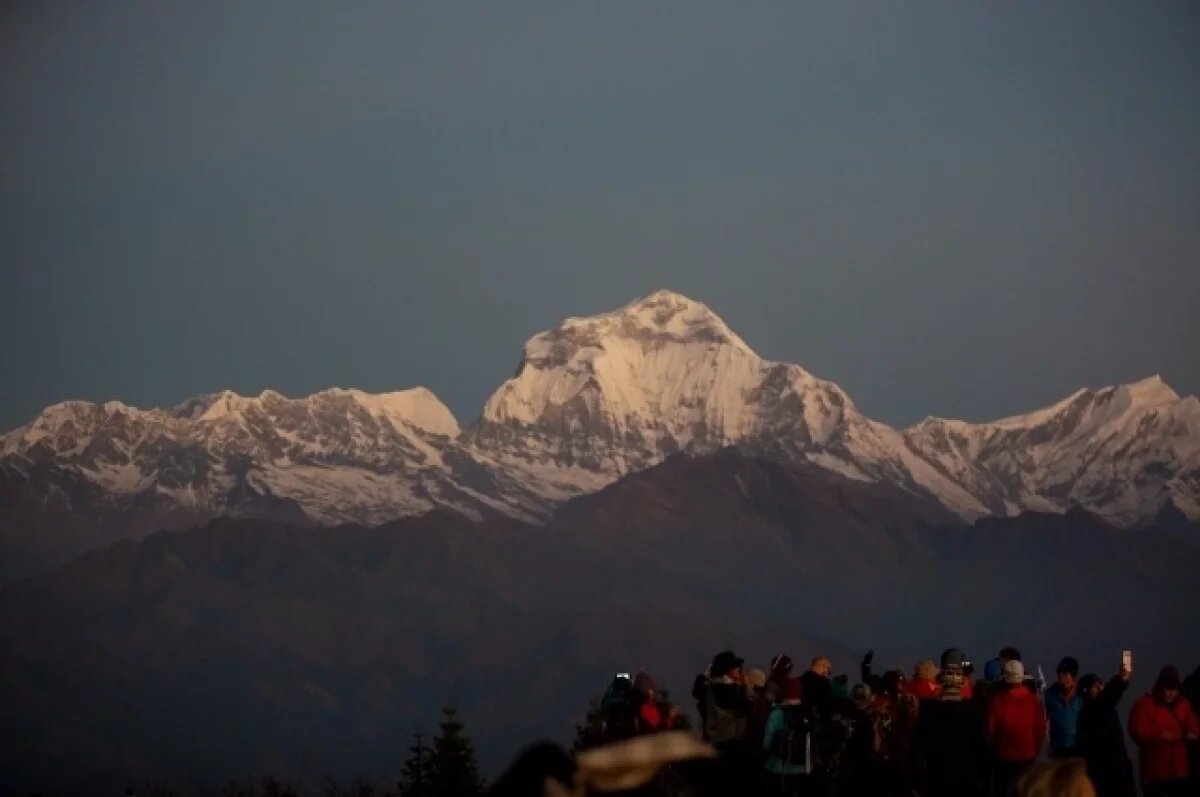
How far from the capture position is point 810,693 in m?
19.5

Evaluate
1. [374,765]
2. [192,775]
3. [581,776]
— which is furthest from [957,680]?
[374,765]

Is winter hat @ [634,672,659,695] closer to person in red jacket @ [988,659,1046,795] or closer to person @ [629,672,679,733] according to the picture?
person @ [629,672,679,733]

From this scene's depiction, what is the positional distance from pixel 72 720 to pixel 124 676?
57.5 ft

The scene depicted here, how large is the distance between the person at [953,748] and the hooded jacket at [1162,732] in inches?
88.4

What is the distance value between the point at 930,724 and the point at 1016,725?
1.03 meters

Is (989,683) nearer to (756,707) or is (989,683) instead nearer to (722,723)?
(756,707)

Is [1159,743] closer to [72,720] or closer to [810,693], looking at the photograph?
[810,693]

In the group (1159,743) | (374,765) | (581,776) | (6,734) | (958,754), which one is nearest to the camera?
(581,776)

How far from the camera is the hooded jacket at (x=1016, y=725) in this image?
19453 mm

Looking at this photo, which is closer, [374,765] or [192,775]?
[192,775]

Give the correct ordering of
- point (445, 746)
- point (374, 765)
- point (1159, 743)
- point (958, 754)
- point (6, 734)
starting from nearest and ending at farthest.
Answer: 1. point (958, 754)
2. point (1159, 743)
3. point (445, 746)
4. point (6, 734)
5. point (374, 765)

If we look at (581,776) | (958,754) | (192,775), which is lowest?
(581,776)

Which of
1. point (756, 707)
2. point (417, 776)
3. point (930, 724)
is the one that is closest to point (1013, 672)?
point (930, 724)

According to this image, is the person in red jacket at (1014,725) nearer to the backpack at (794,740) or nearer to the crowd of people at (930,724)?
the crowd of people at (930,724)
